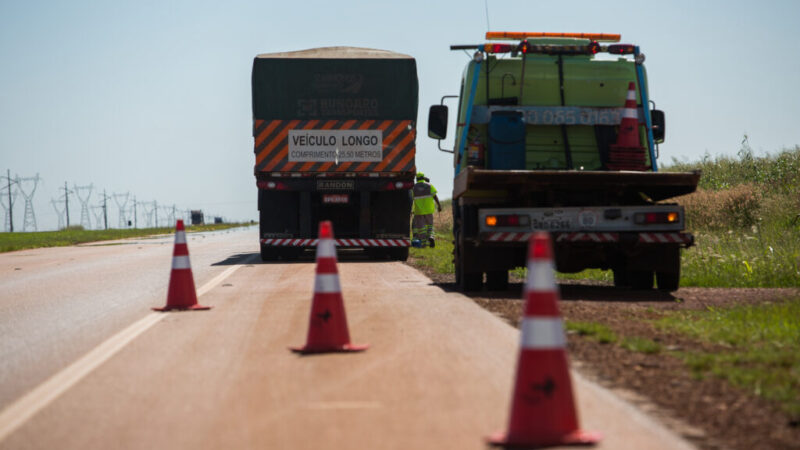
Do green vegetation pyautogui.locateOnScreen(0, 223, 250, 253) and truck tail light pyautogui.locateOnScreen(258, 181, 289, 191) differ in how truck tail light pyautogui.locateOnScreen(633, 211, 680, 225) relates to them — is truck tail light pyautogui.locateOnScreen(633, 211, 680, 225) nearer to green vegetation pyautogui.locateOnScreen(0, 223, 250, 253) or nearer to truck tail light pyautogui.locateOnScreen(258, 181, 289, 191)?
truck tail light pyautogui.locateOnScreen(258, 181, 289, 191)

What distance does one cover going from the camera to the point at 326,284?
711 cm

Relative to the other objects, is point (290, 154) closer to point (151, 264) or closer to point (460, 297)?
point (151, 264)

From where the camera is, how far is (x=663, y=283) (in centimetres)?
1162

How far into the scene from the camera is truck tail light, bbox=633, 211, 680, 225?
35.8ft

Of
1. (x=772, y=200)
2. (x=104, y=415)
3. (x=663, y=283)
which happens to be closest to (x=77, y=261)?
(x=663, y=283)

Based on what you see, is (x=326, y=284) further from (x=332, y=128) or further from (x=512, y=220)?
(x=332, y=128)

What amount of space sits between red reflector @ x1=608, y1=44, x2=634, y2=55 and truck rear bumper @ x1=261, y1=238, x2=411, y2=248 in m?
8.16

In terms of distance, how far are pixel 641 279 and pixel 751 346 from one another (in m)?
5.28

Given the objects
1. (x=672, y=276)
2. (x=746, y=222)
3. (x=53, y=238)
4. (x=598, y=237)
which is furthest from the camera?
(x=53, y=238)

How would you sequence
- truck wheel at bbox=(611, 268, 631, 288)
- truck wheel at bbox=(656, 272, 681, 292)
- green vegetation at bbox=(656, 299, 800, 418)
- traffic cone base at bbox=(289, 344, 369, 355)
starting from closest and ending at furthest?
green vegetation at bbox=(656, 299, 800, 418) < traffic cone base at bbox=(289, 344, 369, 355) < truck wheel at bbox=(656, 272, 681, 292) < truck wheel at bbox=(611, 268, 631, 288)

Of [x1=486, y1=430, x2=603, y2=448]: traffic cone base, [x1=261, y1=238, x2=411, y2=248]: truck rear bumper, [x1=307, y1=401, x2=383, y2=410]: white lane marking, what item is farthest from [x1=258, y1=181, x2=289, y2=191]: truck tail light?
[x1=486, y1=430, x2=603, y2=448]: traffic cone base

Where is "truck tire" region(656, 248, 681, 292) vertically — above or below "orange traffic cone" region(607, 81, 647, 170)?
below

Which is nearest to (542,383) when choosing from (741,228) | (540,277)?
(540,277)

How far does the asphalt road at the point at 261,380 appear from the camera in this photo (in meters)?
4.62
